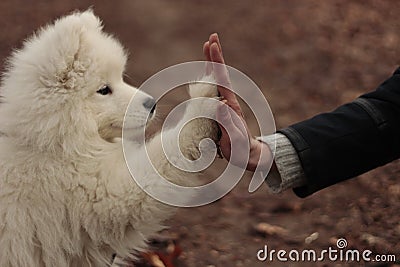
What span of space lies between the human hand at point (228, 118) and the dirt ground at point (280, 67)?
1450 mm

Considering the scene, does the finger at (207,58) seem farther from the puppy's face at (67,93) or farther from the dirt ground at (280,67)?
the dirt ground at (280,67)

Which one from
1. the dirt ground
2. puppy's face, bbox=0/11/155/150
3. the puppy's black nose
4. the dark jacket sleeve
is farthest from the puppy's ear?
the dirt ground

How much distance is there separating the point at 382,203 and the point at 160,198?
249 cm

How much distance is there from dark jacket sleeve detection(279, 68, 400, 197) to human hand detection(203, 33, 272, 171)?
196 millimetres

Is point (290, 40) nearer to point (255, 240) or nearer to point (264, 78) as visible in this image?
point (264, 78)

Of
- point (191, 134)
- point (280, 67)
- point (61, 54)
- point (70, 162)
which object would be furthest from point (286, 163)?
point (280, 67)

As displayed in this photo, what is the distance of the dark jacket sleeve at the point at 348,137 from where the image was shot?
294cm

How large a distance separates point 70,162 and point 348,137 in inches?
47.2

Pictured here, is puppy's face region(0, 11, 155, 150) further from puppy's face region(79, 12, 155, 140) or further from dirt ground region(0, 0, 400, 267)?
dirt ground region(0, 0, 400, 267)

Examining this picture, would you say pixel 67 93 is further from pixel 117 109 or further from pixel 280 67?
pixel 280 67

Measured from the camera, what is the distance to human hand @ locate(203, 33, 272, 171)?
2762 millimetres

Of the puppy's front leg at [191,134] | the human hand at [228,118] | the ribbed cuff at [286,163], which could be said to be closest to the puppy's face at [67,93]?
the puppy's front leg at [191,134]

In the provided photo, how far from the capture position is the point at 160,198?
2793mm

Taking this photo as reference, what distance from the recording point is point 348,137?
2959 mm
